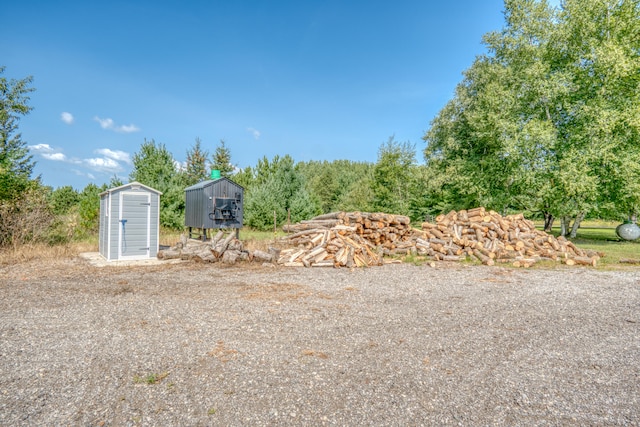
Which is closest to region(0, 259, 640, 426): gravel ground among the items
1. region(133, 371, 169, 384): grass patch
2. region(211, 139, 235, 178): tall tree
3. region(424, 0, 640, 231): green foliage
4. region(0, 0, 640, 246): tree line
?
region(133, 371, 169, 384): grass patch

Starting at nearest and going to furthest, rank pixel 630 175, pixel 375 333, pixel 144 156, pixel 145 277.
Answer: pixel 375 333 < pixel 145 277 < pixel 630 175 < pixel 144 156

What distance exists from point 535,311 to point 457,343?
230 cm

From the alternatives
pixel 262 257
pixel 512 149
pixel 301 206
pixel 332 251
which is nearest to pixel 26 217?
pixel 262 257

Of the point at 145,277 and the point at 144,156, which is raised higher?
the point at 144,156

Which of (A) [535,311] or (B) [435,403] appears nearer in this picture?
(B) [435,403]

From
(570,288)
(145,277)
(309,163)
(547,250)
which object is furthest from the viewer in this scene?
(309,163)

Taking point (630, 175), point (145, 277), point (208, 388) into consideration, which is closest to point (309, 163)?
point (630, 175)

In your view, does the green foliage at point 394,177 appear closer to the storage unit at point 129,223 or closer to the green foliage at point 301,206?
the green foliage at point 301,206

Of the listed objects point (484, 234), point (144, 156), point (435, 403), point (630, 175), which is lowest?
point (435, 403)

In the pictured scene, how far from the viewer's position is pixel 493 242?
1080 centimetres

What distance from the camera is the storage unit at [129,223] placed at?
385 inches

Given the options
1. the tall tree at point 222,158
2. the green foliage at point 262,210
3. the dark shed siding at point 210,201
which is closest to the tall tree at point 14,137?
the dark shed siding at point 210,201

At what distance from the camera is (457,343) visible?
12.6 ft

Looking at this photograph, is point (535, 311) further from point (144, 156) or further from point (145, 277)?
point (144, 156)
